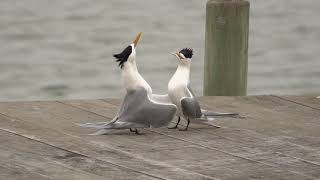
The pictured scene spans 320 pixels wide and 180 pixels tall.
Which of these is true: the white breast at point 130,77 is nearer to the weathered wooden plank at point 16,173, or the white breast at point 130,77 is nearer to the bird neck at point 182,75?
the bird neck at point 182,75

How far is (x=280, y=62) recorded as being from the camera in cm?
1678

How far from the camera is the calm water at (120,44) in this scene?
1521 cm

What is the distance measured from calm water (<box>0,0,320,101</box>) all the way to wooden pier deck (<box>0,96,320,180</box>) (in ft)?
21.8

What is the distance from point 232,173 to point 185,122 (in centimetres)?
138

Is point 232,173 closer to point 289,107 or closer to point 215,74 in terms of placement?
point 289,107

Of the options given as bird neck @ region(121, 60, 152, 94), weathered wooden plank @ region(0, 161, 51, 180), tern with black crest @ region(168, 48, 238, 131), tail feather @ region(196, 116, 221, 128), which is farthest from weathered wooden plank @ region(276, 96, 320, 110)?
weathered wooden plank @ region(0, 161, 51, 180)

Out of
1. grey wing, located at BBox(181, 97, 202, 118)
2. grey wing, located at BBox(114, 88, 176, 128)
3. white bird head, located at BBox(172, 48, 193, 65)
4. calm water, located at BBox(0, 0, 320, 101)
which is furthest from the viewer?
calm water, located at BBox(0, 0, 320, 101)

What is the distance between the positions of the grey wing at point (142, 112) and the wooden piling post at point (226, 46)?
6.28ft

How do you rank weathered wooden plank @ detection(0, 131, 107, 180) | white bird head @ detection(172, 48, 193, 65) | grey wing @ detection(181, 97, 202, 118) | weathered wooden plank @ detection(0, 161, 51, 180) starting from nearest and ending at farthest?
weathered wooden plank @ detection(0, 161, 51, 180), weathered wooden plank @ detection(0, 131, 107, 180), grey wing @ detection(181, 97, 202, 118), white bird head @ detection(172, 48, 193, 65)

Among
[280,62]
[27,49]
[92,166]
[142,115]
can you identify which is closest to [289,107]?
[142,115]

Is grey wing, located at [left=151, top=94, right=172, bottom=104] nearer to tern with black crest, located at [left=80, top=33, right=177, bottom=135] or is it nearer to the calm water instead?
tern with black crest, located at [left=80, top=33, right=177, bottom=135]

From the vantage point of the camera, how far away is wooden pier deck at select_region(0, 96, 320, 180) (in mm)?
6055

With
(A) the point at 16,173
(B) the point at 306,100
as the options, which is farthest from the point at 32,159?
(B) the point at 306,100

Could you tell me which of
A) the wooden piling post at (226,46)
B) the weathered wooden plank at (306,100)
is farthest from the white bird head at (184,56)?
the wooden piling post at (226,46)
